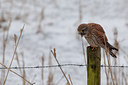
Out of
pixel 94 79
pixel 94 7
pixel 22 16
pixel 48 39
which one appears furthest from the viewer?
pixel 94 7

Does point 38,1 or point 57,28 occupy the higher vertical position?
point 38,1

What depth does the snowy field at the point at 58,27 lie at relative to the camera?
419cm

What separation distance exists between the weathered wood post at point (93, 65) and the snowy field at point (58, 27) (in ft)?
4.96

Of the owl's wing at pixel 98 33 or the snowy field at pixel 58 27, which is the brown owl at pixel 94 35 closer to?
the owl's wing at pixel 98 33

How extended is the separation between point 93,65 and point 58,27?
4.75 metres

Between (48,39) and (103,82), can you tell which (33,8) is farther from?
(103,82)

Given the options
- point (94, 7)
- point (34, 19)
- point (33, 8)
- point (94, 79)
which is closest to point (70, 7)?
point (94, 7)

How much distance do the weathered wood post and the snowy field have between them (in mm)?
1513

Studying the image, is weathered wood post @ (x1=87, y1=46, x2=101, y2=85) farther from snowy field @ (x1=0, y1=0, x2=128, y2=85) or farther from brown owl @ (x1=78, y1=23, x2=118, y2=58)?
snowy field @ (x1=0, y1=0, x2=128, y2=85)

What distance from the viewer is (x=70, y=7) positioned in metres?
8.07

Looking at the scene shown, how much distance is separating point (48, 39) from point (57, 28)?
837 millimetres

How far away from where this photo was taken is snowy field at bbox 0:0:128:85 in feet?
13.7

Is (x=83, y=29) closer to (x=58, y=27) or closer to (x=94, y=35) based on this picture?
(x=94, y=35)

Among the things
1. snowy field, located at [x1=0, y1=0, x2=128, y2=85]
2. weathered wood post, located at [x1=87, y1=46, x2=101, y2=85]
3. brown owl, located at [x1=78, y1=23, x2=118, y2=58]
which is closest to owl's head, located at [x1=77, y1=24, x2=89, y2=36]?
brown owl, located at [x1=78, y1=23, x2=118, y2=58]
